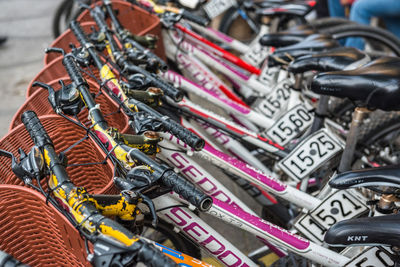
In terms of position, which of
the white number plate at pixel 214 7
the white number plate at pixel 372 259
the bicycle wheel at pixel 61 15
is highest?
the bicycle wheel at pixel 61 15

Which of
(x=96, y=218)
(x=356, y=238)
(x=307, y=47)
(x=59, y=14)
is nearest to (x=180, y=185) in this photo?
(x=96, y=218)

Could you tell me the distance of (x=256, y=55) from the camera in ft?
11.6

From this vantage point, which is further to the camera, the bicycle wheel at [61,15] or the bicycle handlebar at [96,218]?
the bicycle wheel at [61,15]

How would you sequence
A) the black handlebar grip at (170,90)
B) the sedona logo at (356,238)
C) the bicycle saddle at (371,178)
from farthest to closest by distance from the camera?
1. the black handlebar grip at (170,90)
2. the bicycle saddle at (371,178)
3. the sedona logo at (356,238)

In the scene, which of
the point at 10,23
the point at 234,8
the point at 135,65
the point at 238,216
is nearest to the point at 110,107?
the point at 135,65

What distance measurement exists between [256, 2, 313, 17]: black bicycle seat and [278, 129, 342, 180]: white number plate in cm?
141

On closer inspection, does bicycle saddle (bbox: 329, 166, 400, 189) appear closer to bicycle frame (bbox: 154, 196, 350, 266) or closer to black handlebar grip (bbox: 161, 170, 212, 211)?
bicycle frame (bbox: 154, 196, 350, 266)

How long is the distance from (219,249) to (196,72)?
1.59 metres

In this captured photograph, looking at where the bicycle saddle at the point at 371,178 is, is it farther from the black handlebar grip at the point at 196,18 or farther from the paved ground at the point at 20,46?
the paved ground at the point at 20,46

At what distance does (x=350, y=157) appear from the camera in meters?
1.92

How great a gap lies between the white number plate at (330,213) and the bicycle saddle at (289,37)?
1.19 m

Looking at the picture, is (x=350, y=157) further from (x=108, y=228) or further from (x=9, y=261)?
(x=9, y=261)

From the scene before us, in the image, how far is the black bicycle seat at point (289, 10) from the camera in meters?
3.26

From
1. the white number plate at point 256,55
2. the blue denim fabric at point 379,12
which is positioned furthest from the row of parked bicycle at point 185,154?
the blue denim fabric at point 379,12
